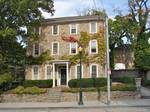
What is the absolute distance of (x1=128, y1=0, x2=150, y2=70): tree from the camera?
5669 centimetres

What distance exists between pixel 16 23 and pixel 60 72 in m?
8.53

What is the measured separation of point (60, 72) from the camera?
158 feet

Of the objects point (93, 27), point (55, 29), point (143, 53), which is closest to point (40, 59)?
point (55, 29)

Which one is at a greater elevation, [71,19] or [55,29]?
[71,19]

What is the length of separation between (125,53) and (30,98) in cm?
2888

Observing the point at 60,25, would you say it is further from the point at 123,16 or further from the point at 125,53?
the point at 125,53

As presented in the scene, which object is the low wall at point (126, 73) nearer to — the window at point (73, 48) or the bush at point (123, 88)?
the window at point (73, 48)

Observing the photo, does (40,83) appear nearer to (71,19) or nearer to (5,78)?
(5,78)

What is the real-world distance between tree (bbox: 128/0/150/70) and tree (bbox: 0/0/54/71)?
1531 centimetres

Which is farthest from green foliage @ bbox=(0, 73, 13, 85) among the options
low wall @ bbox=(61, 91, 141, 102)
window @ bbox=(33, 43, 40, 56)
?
window @ bbox=(33, 43, 40, 56)

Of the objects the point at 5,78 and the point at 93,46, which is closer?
the point at 5,78

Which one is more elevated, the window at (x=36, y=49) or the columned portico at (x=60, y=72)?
the window at (x=36, y=49)

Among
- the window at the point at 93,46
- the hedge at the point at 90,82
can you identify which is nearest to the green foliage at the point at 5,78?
the hedge at the point at 90,82

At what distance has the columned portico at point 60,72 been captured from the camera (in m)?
46.7
